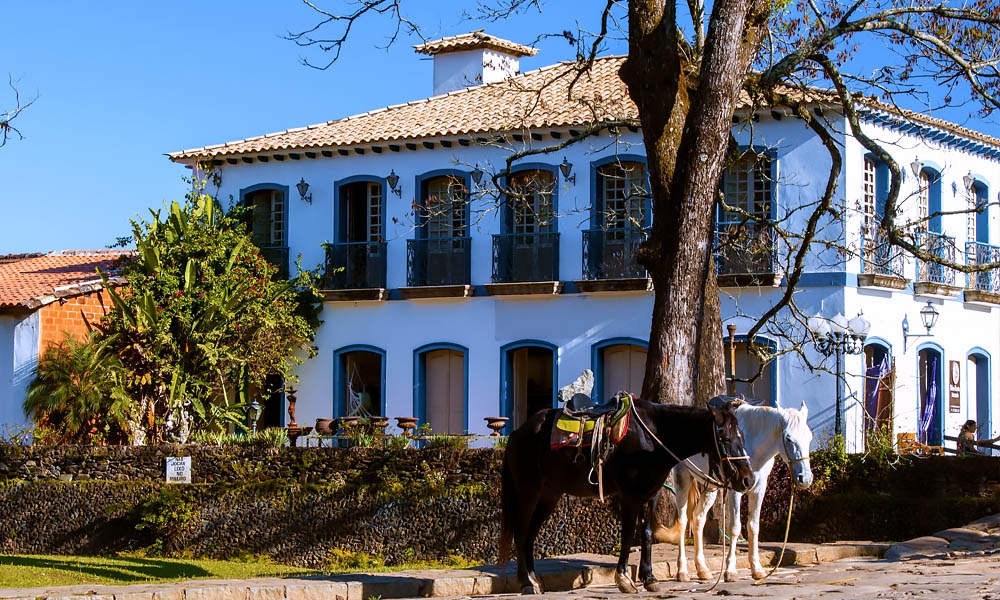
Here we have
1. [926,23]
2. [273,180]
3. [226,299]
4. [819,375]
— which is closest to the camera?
[926,23]

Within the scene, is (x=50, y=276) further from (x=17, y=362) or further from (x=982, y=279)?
(x=982, y=279)

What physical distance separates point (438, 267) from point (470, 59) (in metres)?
6.37

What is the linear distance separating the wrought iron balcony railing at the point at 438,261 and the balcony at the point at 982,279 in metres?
9.76

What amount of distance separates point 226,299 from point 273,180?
15.1 ft

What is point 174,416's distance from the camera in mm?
24172

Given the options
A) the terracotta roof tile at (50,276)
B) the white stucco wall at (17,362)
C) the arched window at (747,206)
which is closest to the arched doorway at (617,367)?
the arched window at (747,206)

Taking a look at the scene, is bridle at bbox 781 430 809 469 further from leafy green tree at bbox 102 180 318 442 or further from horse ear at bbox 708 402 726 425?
leafy green tree at bbox 102 180 318 442

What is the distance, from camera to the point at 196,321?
24.8m

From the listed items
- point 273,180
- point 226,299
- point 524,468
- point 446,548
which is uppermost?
point 273,180

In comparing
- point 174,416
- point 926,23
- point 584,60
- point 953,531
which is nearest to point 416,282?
point 174,416

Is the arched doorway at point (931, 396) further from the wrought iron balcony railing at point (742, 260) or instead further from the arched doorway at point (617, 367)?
the arched doorway at point (617, 367)

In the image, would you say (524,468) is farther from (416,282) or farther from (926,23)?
(416,282)

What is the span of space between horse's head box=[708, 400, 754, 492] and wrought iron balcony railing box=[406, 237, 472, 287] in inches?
636

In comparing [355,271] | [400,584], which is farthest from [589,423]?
[355,271]
